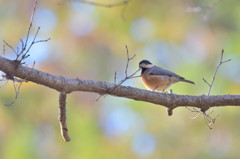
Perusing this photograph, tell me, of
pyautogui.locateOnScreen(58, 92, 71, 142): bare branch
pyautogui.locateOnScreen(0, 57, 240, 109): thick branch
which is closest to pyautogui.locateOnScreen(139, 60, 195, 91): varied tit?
pyautogui.locateOnScreen(0, 57, 240, 109): thick branch

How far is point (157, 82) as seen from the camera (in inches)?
224

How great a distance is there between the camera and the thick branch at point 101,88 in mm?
2699

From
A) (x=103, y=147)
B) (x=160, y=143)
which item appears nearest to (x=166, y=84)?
(x=160, y=143)

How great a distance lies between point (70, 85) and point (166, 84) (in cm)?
315

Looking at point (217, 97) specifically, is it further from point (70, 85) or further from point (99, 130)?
point (99, 130)

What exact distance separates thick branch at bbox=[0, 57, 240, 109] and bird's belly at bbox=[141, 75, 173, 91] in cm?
221

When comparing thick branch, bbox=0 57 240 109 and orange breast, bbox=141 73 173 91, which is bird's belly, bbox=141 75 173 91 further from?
thick branch, bbox=0 57 240 109

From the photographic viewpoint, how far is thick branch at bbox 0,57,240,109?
2699 millimetres

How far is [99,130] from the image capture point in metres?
7.02

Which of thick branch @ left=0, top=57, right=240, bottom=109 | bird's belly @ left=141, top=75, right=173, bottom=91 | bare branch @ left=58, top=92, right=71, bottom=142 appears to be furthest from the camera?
bird's belly @ left=141, top=75, right=173, bottom=91

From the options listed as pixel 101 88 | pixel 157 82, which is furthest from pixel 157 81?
pixel 101 88

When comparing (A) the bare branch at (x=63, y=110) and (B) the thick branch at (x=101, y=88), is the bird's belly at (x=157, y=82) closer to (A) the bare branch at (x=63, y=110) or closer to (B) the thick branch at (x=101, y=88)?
(B) the thick branch at (x=101, y=88)

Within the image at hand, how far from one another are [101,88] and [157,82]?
9.14ft

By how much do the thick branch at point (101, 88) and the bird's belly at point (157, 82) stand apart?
221 centimetres
